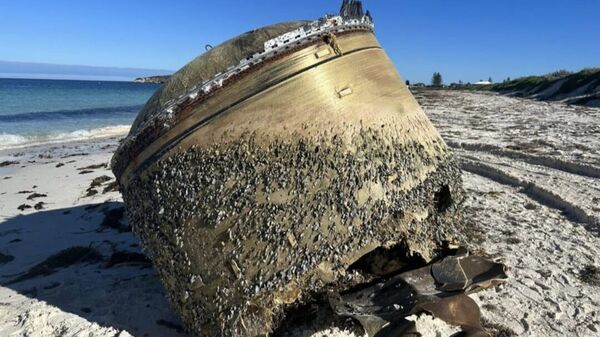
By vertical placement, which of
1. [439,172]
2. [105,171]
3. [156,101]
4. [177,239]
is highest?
[156,101]

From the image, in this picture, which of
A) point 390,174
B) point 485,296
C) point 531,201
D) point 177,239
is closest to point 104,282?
point 177,239

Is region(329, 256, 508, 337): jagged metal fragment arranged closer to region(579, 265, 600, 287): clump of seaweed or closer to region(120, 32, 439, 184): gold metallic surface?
region(120, 32, 439, 184): gold metallic surface

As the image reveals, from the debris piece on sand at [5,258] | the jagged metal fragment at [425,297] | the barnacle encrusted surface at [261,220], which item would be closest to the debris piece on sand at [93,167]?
the debris piece on sand at [5,258]

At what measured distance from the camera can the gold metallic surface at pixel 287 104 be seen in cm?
285

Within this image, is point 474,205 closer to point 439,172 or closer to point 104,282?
point 439,172

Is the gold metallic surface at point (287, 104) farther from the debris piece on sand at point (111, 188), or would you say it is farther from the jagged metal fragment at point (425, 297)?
the debris piece on sand at point (111, 188)

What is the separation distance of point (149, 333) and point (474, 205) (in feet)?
14.2

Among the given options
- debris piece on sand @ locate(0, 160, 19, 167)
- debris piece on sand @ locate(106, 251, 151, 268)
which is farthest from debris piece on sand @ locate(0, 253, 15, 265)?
debris piece on sand @ locate(0, 160, 19, 167)

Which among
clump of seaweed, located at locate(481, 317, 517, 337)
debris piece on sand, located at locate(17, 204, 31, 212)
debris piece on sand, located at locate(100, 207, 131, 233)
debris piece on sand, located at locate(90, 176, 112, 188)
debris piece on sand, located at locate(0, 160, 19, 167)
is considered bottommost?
debris piece on sand, located at locate(0, 160, 19, 167)

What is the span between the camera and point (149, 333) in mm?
3354

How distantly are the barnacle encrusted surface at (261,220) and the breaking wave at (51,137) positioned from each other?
15.6m

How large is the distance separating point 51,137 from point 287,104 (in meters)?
18.3

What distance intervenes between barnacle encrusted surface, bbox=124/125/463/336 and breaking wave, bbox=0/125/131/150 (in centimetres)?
1563

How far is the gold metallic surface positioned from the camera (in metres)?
2.85
